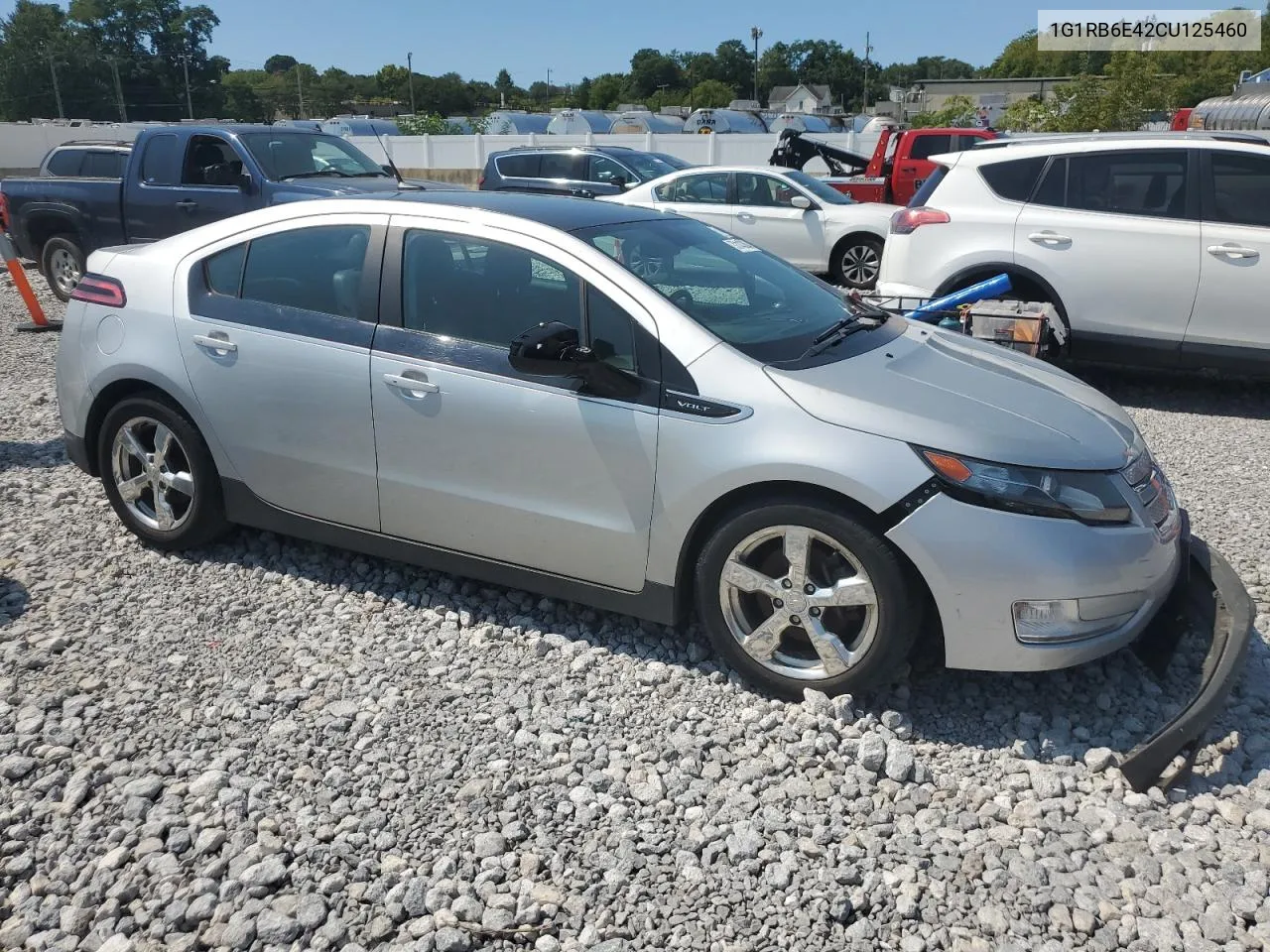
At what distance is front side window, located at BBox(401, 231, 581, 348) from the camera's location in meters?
3.94

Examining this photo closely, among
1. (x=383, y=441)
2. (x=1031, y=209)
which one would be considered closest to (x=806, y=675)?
(x=383, y=441)

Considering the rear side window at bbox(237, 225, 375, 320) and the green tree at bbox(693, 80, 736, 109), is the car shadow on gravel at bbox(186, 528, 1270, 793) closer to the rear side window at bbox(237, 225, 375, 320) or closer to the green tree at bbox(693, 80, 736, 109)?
the rear side window at bbox(237, 225, 375, 320)

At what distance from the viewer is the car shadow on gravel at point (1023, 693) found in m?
3.49

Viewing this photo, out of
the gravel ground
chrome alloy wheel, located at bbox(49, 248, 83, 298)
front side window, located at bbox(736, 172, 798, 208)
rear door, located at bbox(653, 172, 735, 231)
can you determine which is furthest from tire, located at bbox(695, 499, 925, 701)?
chrome alloy wheel, located at bbox(49, 248, 83, 298)

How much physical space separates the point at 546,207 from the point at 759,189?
1012 centimetres

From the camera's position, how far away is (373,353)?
13.6 ft

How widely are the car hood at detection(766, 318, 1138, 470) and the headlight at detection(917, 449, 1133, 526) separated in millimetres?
32

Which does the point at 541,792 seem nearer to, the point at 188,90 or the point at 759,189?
the point at 759,189

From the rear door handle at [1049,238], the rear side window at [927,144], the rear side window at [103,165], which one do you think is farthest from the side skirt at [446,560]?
the rear side window at [927,144]

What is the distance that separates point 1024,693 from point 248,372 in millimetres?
3272

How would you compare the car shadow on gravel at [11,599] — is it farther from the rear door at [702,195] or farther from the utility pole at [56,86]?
the utility pole at [56,86]

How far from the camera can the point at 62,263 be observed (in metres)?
12.2

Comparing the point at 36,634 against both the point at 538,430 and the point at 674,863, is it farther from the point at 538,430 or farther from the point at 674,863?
the point at 674,863

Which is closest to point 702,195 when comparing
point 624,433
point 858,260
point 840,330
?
point 858,260
